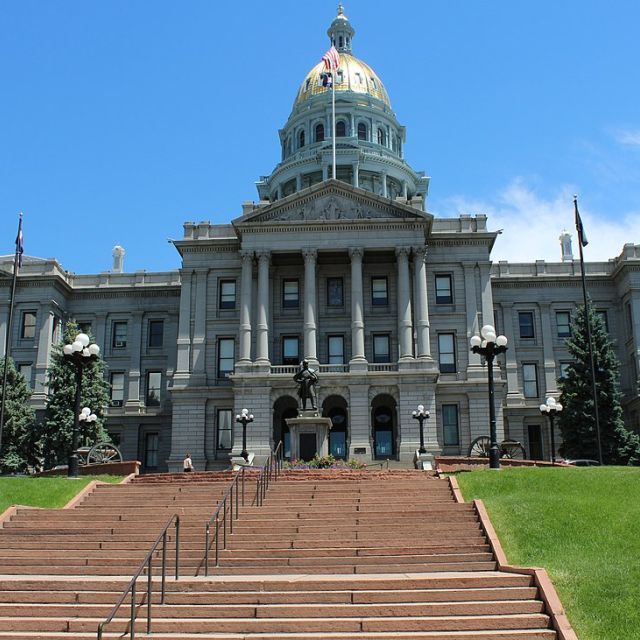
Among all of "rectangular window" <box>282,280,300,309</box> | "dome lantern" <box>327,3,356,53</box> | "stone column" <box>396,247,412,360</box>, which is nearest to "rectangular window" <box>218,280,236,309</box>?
"rectangular window" <box>282,280,300,309</box>

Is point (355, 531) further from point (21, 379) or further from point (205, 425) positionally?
point (21, 379)

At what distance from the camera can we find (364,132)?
295ft

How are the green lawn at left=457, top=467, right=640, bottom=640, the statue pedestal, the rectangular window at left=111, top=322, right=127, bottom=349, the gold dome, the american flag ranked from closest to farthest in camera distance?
the green lawn at left=457, top=467, right=640, bottom=640 → the statue pedestal → the american flag → the rectangular window at left=111, top=322, right=127, bottom=349 → the gold dome

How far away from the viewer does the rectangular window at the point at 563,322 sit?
6650 centimetres

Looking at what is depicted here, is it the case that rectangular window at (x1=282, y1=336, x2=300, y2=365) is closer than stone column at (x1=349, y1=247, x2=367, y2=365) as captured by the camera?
No

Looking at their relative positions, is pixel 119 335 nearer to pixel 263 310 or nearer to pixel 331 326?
pixel 263 310

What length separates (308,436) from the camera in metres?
43.2

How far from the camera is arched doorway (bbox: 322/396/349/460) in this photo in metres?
55.6

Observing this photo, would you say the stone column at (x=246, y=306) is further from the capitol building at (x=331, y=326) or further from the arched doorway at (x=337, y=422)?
the arched doorway at (x=337, y=422)

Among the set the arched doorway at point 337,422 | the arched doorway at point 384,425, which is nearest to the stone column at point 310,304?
the arched doorway at point 337,422

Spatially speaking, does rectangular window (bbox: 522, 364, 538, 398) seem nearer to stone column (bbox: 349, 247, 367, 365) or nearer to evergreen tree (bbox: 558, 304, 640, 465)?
evergreen tree (bbox: 558, 304, 640, 465)

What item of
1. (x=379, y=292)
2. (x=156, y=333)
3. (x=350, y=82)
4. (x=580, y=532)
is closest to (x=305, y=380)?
(x=379, y=292)

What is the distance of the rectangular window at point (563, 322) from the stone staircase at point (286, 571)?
41274 mm

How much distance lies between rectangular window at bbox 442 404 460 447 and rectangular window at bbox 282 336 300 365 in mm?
10288
